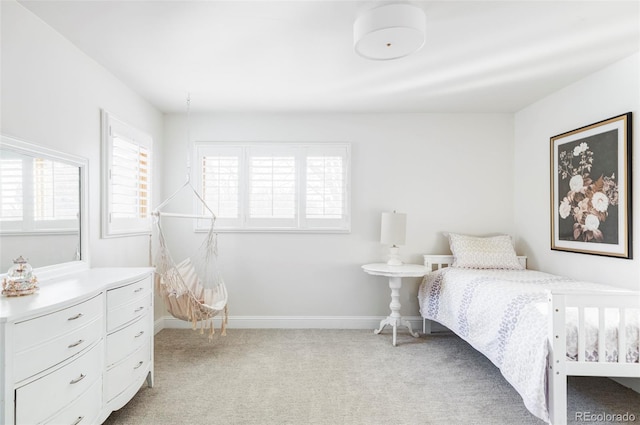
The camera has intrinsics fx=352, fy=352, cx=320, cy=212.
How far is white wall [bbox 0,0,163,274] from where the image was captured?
198 cm

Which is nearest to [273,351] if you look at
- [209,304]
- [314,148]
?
[209,304]

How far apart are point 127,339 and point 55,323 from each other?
72cm

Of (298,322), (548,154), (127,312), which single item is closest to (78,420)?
(127,312)

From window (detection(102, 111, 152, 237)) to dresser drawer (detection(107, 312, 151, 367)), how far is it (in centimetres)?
88

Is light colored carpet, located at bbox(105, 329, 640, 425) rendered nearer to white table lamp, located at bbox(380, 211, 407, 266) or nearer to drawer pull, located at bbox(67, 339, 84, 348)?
drawer pull, located at bbox(67, 339, 84, 348)

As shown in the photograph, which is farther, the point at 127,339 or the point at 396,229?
the point at 396,229

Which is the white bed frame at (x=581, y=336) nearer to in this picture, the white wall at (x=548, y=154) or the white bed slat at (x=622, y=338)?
the white bed slat at (x=622, y=338)

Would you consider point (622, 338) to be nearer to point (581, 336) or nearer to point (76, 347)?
point (581, 336)

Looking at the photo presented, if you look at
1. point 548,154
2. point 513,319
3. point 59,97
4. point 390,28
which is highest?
point 390,28

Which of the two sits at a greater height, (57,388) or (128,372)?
(57,388)

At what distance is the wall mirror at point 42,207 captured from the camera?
191 centimetres

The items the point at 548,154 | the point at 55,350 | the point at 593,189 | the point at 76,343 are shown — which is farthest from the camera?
the point at 548,154

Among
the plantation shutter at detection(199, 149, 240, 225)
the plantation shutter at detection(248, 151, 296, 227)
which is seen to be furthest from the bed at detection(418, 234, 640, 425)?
the plantation shutter at detection(199, 149, 240, 225)

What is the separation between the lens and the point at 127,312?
2268mm
